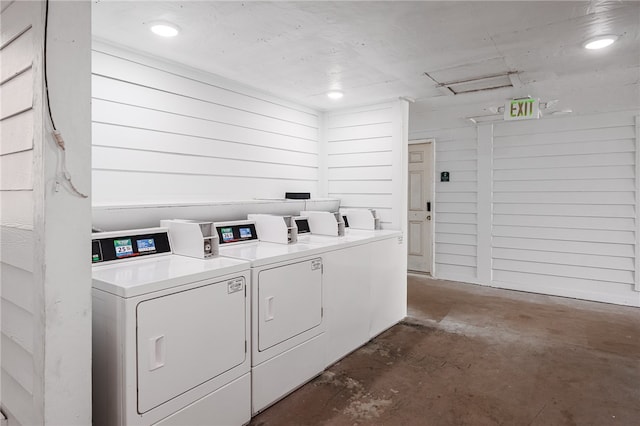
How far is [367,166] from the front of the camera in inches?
163

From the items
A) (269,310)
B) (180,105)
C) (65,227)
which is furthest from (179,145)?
(65,227)

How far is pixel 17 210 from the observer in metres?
1.62

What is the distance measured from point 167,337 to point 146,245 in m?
0.77

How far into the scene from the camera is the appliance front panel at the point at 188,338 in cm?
169

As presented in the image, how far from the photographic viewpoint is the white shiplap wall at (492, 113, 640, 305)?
4602 millimetres

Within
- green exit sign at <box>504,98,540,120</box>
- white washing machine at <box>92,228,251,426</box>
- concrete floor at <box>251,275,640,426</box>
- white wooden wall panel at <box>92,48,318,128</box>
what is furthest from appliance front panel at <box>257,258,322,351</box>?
green exit sign at <box>504,98,540,120</box>

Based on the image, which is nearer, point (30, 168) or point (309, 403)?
point (30, 168)

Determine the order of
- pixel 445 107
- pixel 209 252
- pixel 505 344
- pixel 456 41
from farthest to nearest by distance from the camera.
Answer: pixel 445 107
pixel 505 344
pixel 456 41
pixel 209 252

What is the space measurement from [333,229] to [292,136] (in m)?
1.21

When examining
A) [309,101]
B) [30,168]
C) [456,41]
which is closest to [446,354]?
[456,41]

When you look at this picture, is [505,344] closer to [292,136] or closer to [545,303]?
[545,303]

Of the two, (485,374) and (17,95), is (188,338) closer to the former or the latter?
(17,95)

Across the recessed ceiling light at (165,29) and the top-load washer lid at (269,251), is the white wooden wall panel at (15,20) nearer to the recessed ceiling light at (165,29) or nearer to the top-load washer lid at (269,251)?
the recessed ceiling light at (165,29)

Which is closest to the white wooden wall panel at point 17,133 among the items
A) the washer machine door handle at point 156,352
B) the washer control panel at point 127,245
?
the washer control panel at point 127,245
